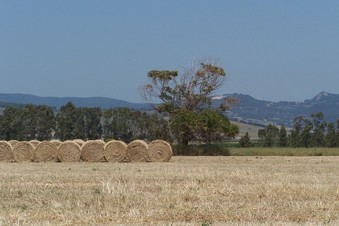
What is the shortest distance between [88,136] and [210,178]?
60164mm

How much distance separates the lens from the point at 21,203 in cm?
1401

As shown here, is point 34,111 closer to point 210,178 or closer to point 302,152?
point 302,152

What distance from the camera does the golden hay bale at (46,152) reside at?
3416cm

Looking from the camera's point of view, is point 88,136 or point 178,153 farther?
point 88,136

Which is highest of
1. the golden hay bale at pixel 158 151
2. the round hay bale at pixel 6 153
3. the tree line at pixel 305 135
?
the tree line at pixel 305 135

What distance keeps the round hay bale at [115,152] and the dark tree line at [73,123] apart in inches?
1537

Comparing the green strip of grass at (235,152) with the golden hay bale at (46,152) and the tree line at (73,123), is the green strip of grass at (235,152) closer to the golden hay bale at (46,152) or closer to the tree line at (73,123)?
the golden hay bale at (46,152)

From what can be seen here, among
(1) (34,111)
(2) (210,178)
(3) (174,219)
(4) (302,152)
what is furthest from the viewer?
(1) (34,111)

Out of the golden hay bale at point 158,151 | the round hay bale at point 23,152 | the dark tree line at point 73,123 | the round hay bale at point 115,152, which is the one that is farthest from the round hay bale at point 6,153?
the dark tree line at point 73,123

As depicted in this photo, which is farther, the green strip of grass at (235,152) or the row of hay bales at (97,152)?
the green strip of grass at (235,152)

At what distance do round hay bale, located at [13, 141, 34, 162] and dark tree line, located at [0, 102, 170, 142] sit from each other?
3803 centimetres

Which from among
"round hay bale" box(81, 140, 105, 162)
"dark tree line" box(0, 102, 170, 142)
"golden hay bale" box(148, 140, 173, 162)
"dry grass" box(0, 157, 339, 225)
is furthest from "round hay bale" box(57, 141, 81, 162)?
"dark tree line" box(0, 102, 170, 142)

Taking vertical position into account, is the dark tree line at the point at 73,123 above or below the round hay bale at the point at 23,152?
above

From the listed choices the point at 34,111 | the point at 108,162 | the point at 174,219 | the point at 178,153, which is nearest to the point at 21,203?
the point at 174,219
